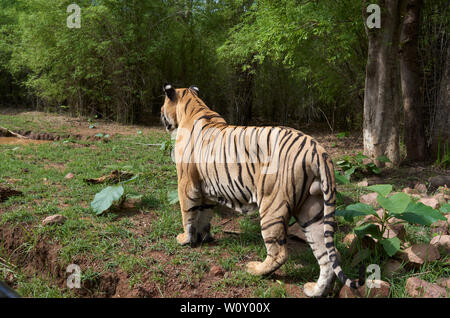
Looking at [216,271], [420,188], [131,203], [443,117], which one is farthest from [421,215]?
[443,117]

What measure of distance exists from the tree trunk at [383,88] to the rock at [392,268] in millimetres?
3849

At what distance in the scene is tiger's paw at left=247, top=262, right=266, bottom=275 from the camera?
2652 mm

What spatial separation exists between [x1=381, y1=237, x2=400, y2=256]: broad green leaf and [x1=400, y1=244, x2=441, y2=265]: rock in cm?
19

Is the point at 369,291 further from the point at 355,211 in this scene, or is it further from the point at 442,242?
the point at 442,242

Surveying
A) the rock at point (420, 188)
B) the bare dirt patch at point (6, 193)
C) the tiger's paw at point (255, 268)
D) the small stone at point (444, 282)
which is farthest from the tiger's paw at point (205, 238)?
the rock at point (420, 188)

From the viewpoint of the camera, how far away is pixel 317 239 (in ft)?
7.90

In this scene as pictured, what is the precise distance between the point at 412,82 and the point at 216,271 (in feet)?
19.2

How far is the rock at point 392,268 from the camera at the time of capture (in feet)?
8.65

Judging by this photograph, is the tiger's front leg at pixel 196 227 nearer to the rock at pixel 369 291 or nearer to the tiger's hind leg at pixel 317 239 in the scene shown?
the tiger's hind leg at pixel 317 239

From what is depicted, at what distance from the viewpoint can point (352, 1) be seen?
6.62 metres

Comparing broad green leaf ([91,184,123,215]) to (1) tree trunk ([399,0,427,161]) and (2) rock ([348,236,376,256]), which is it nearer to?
(2) rock ([348,236,376,256])

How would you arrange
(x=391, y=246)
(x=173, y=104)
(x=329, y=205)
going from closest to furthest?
(x=329, y=205)
(x=391, y=246)
(x=173, y=104)
